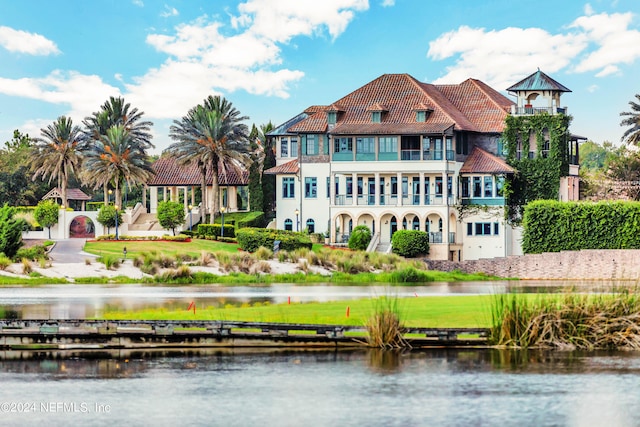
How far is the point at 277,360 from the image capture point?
1367 inches

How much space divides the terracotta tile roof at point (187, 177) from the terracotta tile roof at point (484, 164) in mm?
21911

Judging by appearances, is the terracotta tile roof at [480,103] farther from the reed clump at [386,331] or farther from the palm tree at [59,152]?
the reed clump at [386,331]

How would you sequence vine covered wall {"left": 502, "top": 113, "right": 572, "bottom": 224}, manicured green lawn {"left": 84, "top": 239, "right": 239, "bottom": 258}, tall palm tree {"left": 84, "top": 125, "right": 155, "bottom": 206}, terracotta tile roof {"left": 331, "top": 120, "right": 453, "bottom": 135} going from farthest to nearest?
1. tall palm tree {"left": 84, "top": 125, "right": 155, "bottom": 206}
2. vine covered wall {"left": 502, "top": 113, "right": 572, "bottom": 224}
3. terracotta tile roof {"left": 331, "top": 120, "right": 453, "bottom": 135}
4. manicured green lawn {"left": 84, "top": 239, "right": 239, "bottom": 258}

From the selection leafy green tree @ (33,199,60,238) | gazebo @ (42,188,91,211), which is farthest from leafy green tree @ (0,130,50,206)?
leafy green tree @ (33,199,60,238)

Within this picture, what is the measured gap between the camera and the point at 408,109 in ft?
293

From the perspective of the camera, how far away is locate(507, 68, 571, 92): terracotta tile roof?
90.2m

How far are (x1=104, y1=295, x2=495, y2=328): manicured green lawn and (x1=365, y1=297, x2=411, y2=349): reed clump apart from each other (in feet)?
2.40

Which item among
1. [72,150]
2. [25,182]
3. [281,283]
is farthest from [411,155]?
[25,182]

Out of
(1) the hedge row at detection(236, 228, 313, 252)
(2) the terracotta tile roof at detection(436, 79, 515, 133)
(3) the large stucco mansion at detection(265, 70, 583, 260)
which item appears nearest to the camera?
(1) the hedge row at detection(236, 228, 313, 252)

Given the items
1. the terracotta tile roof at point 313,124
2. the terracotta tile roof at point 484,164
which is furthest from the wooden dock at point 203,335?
the terracotta tile roof at point 313,124

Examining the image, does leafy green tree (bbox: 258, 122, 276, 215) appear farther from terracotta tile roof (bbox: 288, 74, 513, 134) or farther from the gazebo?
the gazebo

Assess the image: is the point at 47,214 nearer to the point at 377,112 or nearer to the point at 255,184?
the point at 255,184

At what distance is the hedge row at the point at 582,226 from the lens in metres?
81.7

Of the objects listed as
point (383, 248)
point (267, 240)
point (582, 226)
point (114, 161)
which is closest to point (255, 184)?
point (114, 161)
